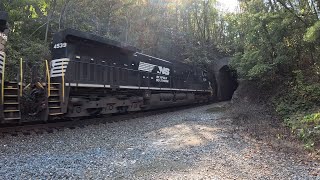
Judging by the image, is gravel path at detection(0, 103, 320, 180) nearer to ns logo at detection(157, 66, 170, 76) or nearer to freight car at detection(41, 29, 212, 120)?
freight car at detection(41, 29, 212, 120)

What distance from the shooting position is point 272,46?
14.1 metres

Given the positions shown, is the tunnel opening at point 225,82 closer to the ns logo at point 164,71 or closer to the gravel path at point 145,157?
the ns logo at point 164,71

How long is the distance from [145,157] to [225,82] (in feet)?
74.7

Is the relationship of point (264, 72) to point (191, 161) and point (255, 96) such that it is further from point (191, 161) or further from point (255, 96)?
point (191, 161)

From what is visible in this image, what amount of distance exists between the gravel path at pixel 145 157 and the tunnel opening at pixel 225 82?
17233 millimetres

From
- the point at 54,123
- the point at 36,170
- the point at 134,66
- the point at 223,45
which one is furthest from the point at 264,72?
the point at 223,45

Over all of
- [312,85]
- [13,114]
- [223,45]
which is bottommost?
[13,114]

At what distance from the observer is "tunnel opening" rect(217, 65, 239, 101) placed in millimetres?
25445

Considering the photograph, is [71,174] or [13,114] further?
[13,114]

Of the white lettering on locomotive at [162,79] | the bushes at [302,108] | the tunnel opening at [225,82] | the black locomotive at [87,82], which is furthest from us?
the tunnel opening at [225,82]

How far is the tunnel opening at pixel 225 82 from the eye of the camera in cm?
2545

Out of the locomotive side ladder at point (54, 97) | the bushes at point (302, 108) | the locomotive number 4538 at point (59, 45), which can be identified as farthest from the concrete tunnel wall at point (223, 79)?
the locomotive side ladder at point (54, 97)

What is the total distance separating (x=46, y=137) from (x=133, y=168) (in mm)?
3555

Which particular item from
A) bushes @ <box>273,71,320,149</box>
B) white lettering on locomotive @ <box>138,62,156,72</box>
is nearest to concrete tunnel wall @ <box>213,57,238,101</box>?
white lettering on locomotive @ <box>138,62,156,72</box>
